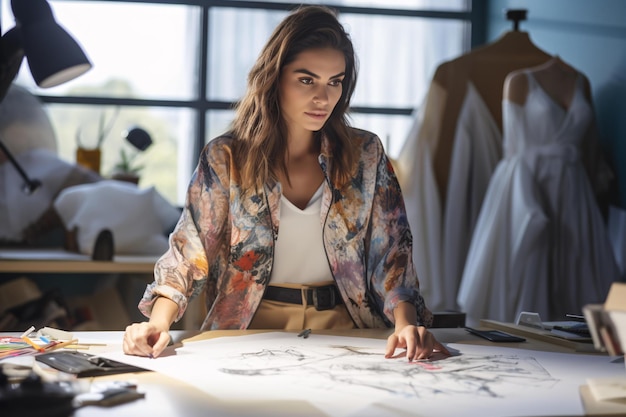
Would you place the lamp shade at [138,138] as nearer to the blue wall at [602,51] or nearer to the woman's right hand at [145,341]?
the blue wall at [602,51]

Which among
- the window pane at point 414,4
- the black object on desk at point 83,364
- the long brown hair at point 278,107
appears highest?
the window pane at point 414,4

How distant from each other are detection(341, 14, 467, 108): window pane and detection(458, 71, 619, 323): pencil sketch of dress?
1144 mm

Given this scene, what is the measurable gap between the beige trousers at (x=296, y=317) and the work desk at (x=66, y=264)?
148 cm

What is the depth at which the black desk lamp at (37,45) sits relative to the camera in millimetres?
1479

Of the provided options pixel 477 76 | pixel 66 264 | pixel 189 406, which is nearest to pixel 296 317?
pixel 189 406

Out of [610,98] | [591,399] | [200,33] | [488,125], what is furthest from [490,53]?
[591,399]

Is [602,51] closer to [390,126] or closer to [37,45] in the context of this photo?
[390,126]

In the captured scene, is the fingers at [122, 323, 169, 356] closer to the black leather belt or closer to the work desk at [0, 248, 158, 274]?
the black leather belt

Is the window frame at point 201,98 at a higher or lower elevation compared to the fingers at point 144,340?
higher

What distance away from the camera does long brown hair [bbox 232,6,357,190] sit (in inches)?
75.0

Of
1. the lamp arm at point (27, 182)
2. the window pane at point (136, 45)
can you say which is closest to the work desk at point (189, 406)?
the lamp arm at point (27, 182)

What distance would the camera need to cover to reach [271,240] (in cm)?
190

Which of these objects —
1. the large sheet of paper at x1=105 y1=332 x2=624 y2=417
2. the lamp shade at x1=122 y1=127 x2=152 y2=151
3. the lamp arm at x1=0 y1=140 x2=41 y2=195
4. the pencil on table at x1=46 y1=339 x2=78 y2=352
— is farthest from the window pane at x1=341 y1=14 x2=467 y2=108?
the pencil on table at x1=46 y1=339 x2=78 y2=352

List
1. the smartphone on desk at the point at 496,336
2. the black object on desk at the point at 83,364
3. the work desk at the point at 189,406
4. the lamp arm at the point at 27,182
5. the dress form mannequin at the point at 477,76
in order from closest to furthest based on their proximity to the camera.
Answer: the work desk at the point at 189,406, the black object on desk at the point at 83,364, the smartphone on desk at the point at 496,336, the lamp arm at the point at 27,182, the dress form mannequin at the point at 477,76
